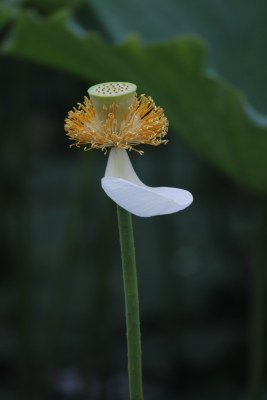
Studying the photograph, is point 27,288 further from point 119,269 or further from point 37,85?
point 37,85

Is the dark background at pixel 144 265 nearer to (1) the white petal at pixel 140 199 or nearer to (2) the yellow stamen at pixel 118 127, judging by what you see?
(2) the yellow stamen at pixel 118 127

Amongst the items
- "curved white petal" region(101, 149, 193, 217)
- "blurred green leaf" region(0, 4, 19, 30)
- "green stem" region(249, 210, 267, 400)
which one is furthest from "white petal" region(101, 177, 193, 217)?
"blurred green leaf" region(0, 4, 19, 30)

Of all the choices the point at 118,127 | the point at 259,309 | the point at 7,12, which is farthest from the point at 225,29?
the point at 118,127

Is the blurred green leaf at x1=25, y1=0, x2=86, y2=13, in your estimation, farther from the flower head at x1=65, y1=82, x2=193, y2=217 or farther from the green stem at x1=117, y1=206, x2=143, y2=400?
the green stem at x1=117, y1=206, x2=143, y2=400

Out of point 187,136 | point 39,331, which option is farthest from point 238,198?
point 187,136

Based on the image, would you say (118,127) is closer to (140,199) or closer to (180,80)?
(140,199)

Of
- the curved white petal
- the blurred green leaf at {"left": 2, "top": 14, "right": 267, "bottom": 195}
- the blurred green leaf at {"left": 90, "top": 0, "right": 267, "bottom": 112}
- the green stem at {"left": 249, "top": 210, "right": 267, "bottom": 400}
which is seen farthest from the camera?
the blurred green leaf at {"left": 90, "top": 0, "right": 267, "bottom": 112}
